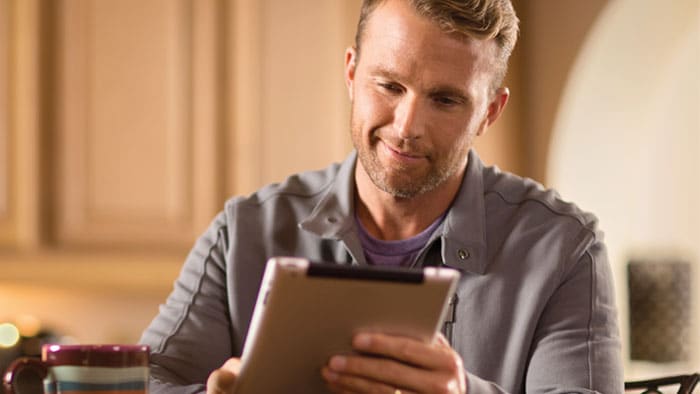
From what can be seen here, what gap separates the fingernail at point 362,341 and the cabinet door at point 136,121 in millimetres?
1986

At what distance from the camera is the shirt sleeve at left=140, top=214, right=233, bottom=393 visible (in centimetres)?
161

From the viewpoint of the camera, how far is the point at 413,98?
163 centimetres

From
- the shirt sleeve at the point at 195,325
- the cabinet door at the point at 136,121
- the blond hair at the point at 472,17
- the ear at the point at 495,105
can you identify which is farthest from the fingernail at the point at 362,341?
the cabinet door at the point at 136,121

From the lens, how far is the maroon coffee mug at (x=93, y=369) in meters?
1.04

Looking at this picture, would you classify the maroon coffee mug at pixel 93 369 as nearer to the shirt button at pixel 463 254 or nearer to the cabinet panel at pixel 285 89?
the shirt button at pixel 463 254

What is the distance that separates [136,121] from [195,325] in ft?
5.14

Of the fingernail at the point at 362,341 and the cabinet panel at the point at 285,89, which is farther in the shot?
the cabinet panel at the point at 285,89

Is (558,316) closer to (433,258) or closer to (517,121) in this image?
(433,258)

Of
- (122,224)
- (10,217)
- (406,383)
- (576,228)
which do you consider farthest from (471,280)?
(10,217)

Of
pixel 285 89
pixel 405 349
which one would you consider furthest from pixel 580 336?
pixel 285 89

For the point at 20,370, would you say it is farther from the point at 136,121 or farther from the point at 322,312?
the point at 136,121

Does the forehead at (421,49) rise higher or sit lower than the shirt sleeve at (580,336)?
higher

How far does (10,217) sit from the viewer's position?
10.6ft

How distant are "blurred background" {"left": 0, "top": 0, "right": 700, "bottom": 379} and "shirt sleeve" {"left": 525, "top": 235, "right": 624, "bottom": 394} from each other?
1304 millimetres
